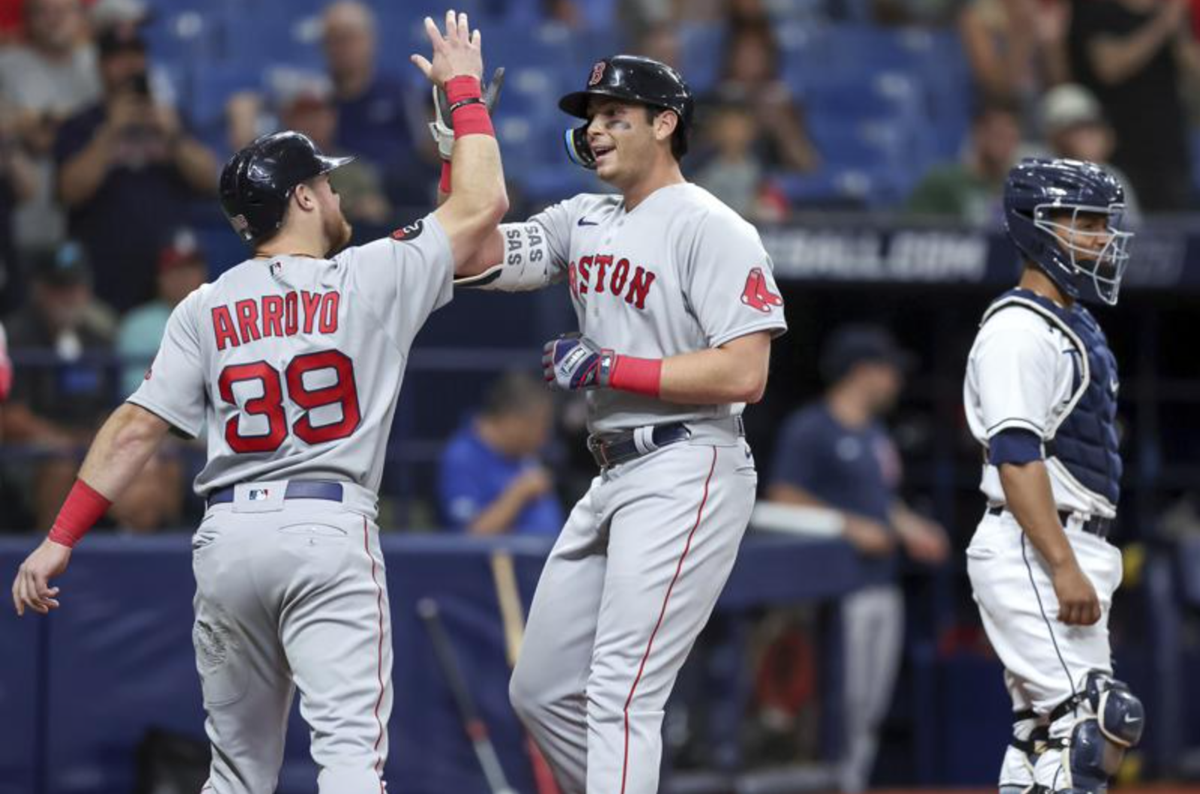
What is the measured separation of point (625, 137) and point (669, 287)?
0.38 metres

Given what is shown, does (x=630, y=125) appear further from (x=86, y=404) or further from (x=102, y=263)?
(x=102, y=263)

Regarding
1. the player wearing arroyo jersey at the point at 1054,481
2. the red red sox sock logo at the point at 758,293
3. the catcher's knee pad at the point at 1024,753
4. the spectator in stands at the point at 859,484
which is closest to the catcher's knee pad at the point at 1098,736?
the player wearing arroyo jersey at the point at 1054,481

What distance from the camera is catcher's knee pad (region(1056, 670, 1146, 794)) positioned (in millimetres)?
4852

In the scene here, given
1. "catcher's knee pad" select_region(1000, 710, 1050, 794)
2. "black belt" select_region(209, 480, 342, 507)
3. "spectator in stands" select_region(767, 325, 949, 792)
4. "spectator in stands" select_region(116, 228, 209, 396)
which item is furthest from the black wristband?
"spectator in stands" select_region(767, 325, 949, 792)

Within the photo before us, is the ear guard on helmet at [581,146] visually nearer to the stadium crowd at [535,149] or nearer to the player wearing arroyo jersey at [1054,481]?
the player wearing arroyo jersey at [1054,481]

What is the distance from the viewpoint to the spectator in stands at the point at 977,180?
984cm

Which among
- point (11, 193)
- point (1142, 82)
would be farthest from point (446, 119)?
point (1142, 82)

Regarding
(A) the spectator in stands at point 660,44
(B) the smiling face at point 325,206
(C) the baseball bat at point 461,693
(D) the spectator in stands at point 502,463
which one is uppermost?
(A) the spectator in stands at point 660,44

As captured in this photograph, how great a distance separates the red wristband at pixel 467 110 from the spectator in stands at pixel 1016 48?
6.42 meters

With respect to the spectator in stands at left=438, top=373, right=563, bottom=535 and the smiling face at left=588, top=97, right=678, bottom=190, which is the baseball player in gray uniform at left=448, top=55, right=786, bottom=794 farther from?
the spectator in stands at left=438, top=373, right=563, bottom=535

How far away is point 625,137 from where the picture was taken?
4.83m

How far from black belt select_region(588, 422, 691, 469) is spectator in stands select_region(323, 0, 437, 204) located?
178 inches

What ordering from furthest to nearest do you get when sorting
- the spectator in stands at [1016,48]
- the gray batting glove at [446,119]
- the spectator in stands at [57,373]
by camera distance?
the spectator in stands at [1016,48]
the spectator in stands at [57,373]
the gray batting glove at [446,119]

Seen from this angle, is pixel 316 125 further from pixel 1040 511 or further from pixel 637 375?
pixel 1040 511
